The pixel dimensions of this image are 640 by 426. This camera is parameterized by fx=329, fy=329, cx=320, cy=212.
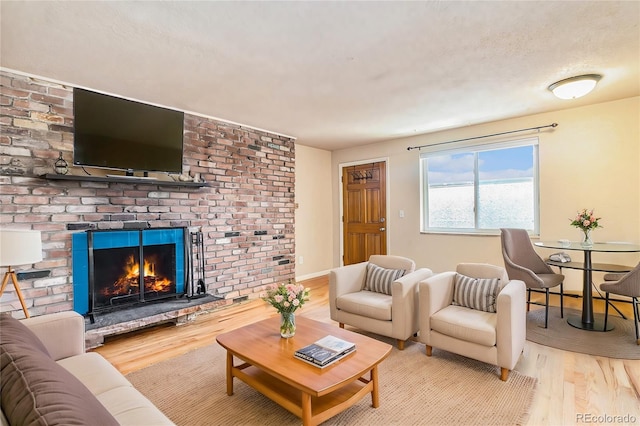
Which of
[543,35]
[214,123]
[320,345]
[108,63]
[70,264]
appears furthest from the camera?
[214,123]

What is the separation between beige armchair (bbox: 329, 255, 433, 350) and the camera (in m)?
2.74

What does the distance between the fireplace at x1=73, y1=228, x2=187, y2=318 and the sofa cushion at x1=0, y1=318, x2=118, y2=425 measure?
2.28 m

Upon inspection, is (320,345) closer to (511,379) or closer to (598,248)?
(511,379)

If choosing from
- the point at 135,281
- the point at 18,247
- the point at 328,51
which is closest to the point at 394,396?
the point at 328,51

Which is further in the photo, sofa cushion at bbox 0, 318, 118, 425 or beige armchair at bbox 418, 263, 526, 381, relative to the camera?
beige armchair at bbox 418, 263, 526, 381

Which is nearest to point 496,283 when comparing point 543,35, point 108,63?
point 543,35

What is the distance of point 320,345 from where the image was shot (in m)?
2.01

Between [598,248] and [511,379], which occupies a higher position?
[598,248]

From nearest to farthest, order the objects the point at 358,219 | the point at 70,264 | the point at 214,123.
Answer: the point at 70,264, the point at 214,123, the point at 358,219

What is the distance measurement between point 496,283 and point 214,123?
3588mm

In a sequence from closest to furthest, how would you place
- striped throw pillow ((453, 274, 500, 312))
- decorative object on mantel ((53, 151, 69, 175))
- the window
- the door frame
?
striped throw pillow ((453, 274, 500, 312)) < decorative object on mantel ((53, 151, 69, 175)) < the window < the door frame

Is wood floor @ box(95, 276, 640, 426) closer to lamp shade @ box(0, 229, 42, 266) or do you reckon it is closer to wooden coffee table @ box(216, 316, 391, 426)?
wooden coffee table @ box(216, 316, 391, 426)

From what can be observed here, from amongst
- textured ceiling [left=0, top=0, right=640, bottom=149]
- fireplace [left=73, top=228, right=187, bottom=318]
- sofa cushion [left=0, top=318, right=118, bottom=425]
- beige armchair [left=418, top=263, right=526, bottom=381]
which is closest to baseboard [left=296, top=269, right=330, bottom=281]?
fireplace [left=73, top=228, right=187, bottom=318]

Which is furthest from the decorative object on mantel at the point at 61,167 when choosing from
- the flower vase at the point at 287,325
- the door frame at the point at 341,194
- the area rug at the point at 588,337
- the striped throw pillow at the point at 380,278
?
the area rug at the point at 588,337
